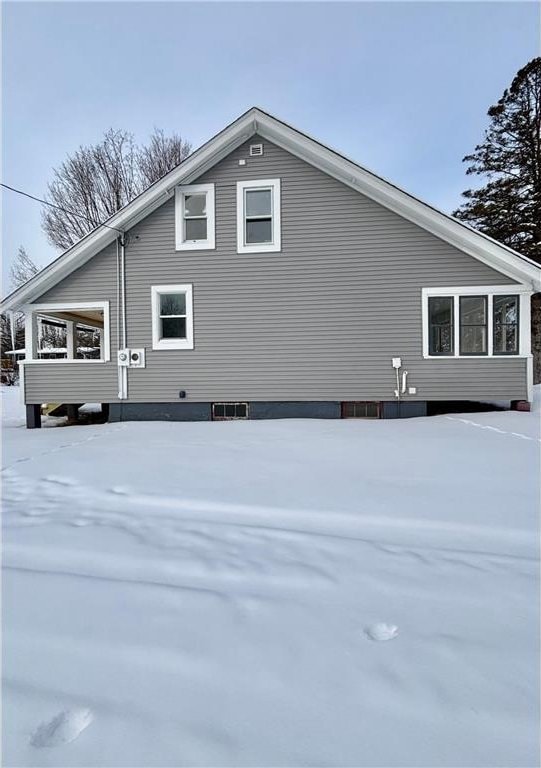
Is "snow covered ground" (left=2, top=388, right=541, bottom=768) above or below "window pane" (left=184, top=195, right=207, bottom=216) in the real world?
below

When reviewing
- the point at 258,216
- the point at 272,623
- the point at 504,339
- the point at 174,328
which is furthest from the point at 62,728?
the point at 504,339

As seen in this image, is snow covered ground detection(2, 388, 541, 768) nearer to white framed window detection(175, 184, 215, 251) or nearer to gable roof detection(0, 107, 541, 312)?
gable roof detection(0, 107, 541, 312)

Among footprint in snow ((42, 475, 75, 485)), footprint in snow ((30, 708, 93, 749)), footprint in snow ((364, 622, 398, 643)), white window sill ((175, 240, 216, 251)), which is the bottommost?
footprint in snow ((30, 708, 93, 749))

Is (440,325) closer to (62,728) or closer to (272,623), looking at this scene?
(272,623)

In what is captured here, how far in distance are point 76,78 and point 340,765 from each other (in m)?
20.8

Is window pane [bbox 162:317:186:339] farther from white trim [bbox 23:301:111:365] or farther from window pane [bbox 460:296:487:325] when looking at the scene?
window pane [bbox 460:296:487:325]

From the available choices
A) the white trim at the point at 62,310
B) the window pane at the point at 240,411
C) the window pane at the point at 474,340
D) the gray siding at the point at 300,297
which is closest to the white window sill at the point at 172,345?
the gray siding at the point at 300,297

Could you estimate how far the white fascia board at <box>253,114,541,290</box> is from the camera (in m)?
7.84

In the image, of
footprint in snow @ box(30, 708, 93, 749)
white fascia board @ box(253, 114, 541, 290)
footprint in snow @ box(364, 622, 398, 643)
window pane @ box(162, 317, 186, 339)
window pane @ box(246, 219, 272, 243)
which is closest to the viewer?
footprint in snow @ box(30, 708, 93, 749)

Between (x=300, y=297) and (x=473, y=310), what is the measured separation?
3.90 metres

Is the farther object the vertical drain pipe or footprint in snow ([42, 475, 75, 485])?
the vertical drain pipe

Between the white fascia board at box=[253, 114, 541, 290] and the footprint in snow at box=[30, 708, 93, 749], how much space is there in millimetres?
9023

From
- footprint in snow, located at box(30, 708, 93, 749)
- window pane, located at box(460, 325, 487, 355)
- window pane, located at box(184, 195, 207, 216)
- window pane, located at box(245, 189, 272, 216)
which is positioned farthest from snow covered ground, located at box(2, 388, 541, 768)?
window pane, located at box(184, 195, 207, 216)

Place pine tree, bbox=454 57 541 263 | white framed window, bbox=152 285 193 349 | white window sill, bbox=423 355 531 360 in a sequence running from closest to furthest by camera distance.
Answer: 1. white window sill, bbox=423 355 531 360
2. white framed window, bbox=152 285 193 349
3. pine tree, bbox=454 57 541 263
